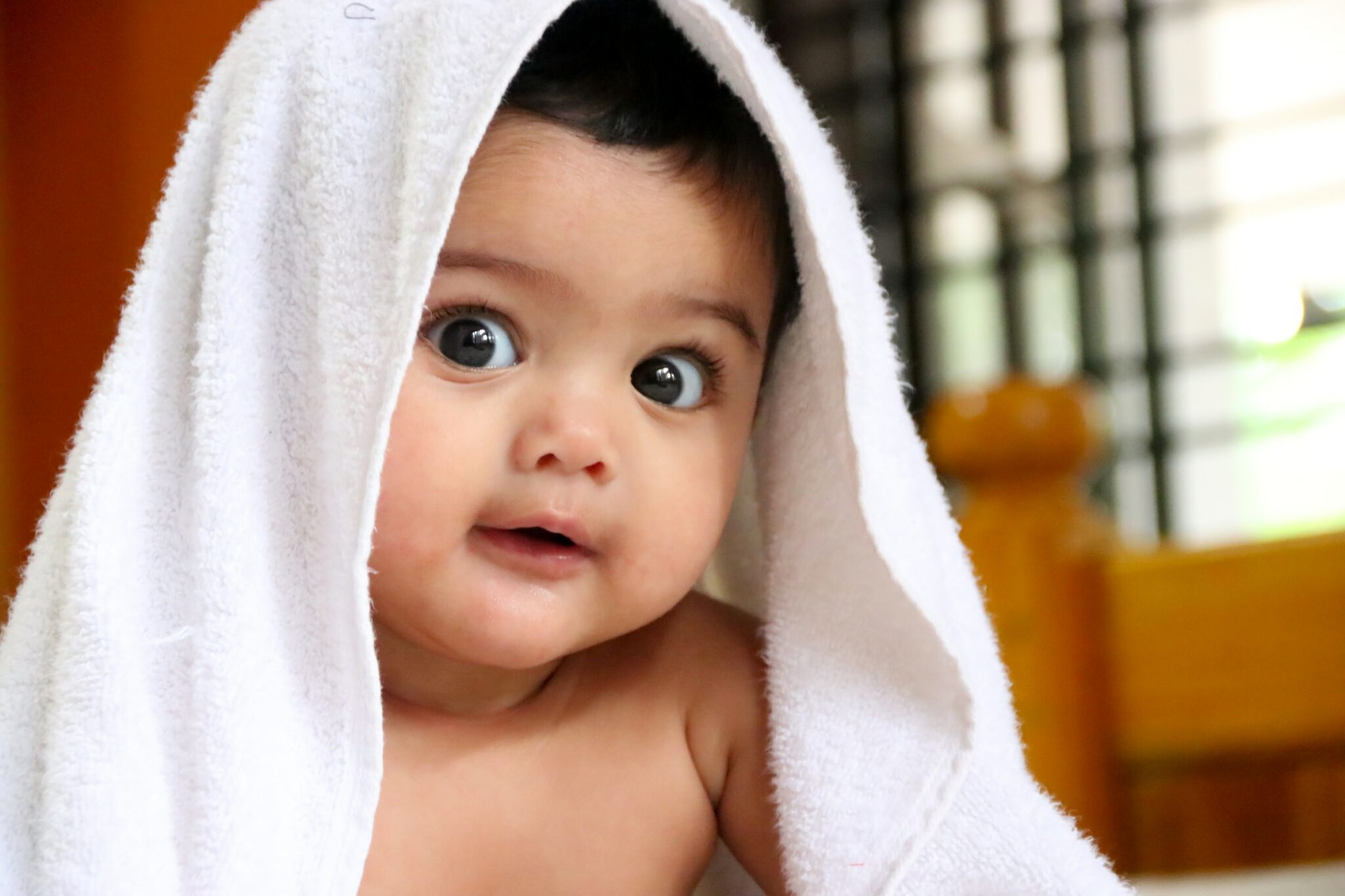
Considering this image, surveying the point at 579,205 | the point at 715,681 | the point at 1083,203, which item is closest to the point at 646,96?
the point at 579,205

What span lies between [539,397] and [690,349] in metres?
0.09

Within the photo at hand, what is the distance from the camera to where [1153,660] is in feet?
4.11

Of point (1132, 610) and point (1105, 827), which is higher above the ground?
point (1132, 610)

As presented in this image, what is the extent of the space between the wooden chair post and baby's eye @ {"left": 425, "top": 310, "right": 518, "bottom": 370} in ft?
2.64

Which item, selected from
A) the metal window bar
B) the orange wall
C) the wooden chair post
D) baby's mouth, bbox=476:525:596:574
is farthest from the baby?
the metal window bar

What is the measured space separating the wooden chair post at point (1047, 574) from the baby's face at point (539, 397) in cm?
74

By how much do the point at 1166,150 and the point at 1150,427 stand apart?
730 millimetres

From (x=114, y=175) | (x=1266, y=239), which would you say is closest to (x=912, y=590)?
(x=114, y=175)

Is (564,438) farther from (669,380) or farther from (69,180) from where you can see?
(69,180)

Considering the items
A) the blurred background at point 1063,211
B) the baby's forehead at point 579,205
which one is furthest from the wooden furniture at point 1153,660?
the blurred background at point 1063,211

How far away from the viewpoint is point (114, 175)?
2.04m

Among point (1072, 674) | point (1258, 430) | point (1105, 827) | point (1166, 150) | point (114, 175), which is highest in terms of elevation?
point (114, 175)

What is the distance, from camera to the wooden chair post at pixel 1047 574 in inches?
49.8

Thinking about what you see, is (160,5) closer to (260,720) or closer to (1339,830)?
(260,720)
